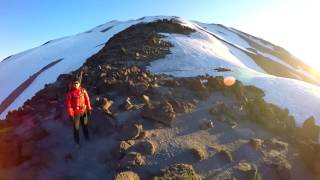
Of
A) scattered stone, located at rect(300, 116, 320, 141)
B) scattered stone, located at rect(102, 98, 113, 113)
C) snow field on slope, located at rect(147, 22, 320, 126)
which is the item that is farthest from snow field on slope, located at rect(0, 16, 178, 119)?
scattered stone, located at rect(300, 116, 320, 141)

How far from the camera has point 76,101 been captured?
16016 millimetres

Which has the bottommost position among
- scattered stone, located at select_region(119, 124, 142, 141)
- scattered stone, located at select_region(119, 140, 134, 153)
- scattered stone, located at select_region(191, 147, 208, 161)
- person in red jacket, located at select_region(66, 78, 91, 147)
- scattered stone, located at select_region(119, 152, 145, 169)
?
scattered stone, located at select_region(191, 147, 208, 161)

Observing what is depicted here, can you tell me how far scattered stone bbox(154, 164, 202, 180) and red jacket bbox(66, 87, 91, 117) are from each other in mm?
3954

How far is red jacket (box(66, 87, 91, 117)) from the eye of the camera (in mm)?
15930

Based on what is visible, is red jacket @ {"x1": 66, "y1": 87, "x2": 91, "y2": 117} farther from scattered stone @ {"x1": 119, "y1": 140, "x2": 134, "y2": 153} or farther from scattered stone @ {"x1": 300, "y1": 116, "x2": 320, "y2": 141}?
scattered stone @ {"x1": 300, "y1": 116, "x2": 320, "y2": 141}

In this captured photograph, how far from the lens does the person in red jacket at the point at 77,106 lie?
15930 mm

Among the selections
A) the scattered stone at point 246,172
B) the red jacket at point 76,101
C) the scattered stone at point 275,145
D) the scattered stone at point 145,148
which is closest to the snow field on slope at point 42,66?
the red jacket at point 76,101

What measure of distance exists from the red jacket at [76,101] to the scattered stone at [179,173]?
3.95 metres

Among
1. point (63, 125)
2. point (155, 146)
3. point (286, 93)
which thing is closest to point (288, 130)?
point (286, 93)

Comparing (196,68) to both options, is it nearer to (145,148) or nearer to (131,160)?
(145,148)

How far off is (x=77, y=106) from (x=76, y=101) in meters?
0.20

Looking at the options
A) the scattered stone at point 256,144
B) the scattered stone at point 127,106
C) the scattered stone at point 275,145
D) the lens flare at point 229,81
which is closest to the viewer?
the scattered stone at point 256,144

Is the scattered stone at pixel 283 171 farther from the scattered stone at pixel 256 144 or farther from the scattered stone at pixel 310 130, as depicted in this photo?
the scattered stone at pixel 310 130

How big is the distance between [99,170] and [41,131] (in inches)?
160
